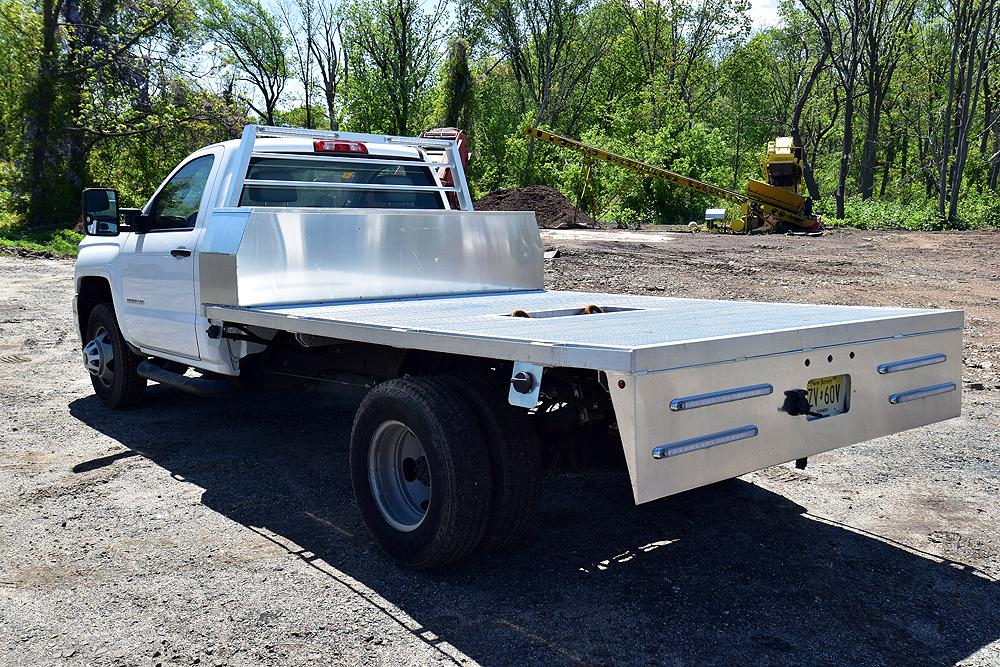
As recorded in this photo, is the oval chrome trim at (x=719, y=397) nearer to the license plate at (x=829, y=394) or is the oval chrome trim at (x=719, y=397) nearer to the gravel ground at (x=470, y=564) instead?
the license plate at (x=829, y=394)

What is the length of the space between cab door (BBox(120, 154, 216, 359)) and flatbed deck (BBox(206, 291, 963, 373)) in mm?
578

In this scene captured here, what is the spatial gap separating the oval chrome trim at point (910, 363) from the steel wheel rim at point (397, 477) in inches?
84.9

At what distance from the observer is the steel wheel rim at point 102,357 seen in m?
7.33

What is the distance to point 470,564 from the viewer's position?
409 centimetres

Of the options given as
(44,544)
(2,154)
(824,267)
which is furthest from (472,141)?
(44,544)

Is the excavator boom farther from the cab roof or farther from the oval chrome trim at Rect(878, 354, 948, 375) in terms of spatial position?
the oval chrome trim at Rect(878, 354, 948, 375)

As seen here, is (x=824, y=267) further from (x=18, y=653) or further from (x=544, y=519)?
(x=18, y=653)

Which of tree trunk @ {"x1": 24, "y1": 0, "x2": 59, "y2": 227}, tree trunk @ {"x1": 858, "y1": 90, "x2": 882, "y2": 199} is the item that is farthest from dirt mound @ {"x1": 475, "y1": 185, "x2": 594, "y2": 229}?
tree trunk @ {"x1": 858, "y1": 90, "x2": 882, "y2": 199}

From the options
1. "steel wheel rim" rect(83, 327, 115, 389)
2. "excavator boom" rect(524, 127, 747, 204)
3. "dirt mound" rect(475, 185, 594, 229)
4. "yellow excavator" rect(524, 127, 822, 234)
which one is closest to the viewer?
"steel wheel rim" rect(83, 327, 115, 389)

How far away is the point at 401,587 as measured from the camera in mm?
3881

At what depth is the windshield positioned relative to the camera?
6.45 metres

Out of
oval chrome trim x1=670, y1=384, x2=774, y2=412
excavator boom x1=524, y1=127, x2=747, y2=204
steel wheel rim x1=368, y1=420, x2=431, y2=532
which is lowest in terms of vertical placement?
steel wheel rim x1=368, y1=420, x2=431, y2=532

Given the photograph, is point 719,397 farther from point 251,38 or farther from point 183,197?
point 251,38

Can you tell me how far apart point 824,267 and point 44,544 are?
52.5 ft
